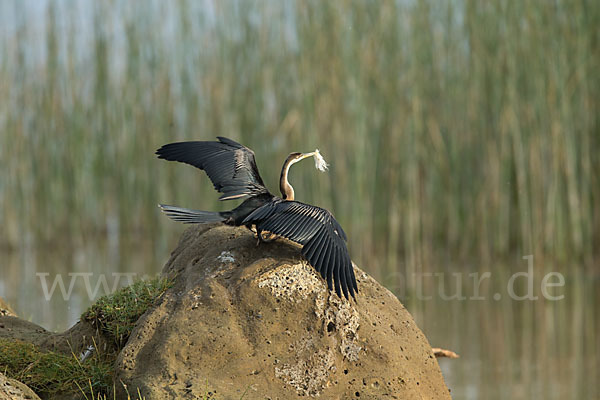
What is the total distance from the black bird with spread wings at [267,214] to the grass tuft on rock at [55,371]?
2.53 feet

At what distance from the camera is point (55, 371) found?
3115 mm

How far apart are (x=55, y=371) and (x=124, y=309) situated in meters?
0.36

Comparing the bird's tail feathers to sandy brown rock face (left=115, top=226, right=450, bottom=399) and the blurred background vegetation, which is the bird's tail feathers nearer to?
sandy brown rock face (left=115, top=226, right=450, bottom=399)

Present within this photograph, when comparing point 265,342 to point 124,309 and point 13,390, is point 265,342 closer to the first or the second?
point 124,309

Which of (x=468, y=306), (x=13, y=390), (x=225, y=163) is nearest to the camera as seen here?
(x=13, y=390)

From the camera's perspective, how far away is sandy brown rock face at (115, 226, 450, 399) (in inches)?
113

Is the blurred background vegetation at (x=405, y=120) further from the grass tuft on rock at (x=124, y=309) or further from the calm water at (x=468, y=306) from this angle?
the grass tuft on rock at (x=124, y=309)

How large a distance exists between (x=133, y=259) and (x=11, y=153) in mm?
1824

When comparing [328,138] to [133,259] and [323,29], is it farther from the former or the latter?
[133,259]

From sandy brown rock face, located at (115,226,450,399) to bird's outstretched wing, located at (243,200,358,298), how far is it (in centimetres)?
20

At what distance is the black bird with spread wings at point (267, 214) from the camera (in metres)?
→ 2.75

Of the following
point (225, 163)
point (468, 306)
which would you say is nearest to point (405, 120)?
point (468, 306)

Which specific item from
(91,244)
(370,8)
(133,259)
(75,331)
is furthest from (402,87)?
(75,331)

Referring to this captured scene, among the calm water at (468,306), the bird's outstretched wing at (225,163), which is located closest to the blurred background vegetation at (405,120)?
the calm water at (468,306)
